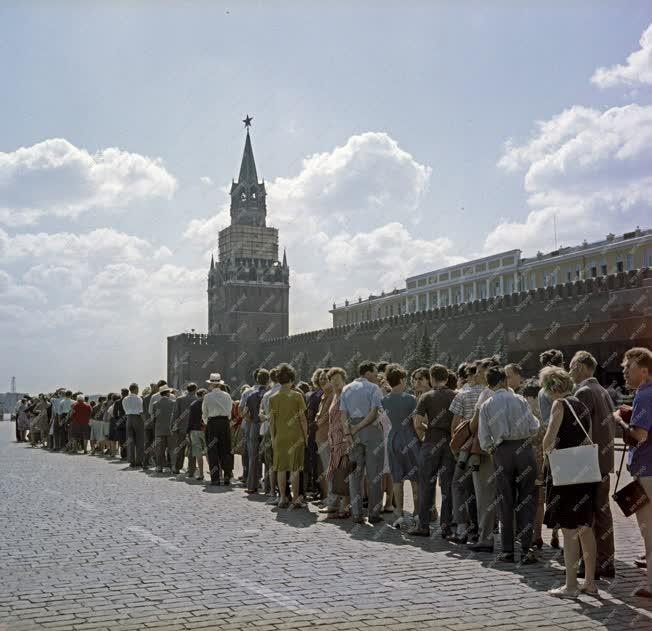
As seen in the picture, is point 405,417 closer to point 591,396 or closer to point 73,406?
point 591,396

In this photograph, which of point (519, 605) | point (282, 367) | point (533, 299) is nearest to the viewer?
point (519, 605)

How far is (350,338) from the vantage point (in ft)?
205

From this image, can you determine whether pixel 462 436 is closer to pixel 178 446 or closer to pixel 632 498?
pixel 632 498

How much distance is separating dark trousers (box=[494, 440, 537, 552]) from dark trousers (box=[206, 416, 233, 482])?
5.95 metres

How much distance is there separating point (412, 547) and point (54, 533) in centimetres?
309

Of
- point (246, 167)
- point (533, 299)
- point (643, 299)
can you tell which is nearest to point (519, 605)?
point (643, 299)

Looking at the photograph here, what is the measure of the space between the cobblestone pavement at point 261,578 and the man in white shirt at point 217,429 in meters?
2.80

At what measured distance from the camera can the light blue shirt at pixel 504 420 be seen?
624cm

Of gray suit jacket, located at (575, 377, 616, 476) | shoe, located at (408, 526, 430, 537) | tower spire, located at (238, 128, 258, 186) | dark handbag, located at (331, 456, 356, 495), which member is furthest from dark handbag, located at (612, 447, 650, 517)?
tower spire, located at (238, 128, 258, 186)

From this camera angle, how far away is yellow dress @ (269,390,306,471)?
9.09 m

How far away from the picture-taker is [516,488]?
6285 millimetres

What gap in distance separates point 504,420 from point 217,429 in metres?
6.07

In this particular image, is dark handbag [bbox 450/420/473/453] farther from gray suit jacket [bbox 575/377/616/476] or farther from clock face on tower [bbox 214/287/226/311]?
clock face on tower [bbox 214/287/226/311]

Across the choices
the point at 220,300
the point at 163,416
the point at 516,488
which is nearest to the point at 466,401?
the point at 516,488
